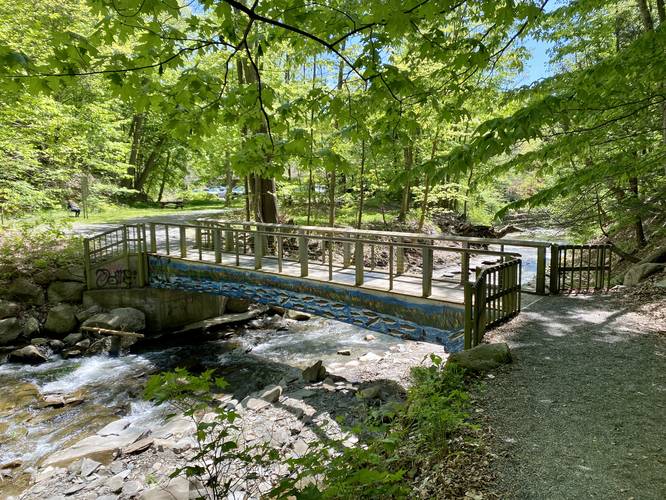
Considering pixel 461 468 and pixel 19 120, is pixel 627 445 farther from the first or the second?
pixel 19 120

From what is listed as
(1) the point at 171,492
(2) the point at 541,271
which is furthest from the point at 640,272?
(1) the point at 171,492

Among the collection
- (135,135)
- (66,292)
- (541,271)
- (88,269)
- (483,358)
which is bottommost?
(66,292)

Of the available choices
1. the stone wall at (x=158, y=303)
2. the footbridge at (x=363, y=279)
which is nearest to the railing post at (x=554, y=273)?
the footbridge at (x=363, y=279)

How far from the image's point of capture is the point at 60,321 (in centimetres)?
1047

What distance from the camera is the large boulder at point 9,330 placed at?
32.1 ft

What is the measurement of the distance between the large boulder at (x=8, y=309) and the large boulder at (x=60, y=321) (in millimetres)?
686

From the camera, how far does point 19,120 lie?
1095 cm

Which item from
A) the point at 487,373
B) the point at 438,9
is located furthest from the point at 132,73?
the point at 487,373

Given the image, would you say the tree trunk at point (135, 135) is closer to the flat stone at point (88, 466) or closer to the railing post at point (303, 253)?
the railing post at point (303, 253)

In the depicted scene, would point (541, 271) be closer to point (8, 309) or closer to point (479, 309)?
point (479, 309)

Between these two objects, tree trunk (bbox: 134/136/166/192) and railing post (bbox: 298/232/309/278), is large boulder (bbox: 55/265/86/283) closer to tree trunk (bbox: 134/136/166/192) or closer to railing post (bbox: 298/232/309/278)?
railing post (bbox: 298/232/309/278)

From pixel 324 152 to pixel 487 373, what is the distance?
307cm

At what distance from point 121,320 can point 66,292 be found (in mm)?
1731

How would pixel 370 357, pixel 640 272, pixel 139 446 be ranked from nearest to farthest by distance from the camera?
pixel 139 446
pixel 370 357
pixel 640 272
